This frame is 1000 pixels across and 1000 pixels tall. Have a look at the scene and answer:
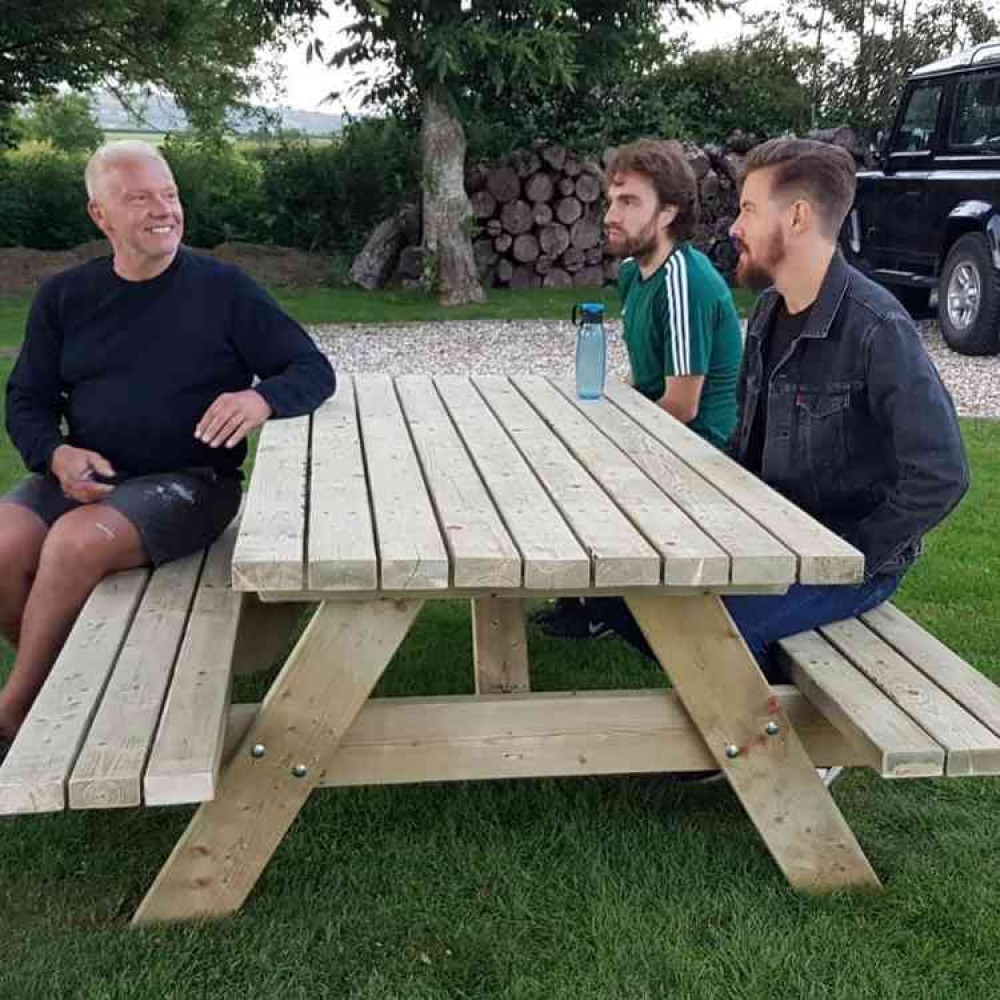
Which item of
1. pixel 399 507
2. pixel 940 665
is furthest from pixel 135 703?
pixel 940 665

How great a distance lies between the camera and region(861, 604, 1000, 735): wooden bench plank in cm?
205

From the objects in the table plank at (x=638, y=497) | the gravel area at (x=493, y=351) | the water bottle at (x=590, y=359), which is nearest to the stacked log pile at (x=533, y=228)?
the gravel area at (x=493, y=351)

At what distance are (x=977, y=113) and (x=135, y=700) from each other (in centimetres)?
812

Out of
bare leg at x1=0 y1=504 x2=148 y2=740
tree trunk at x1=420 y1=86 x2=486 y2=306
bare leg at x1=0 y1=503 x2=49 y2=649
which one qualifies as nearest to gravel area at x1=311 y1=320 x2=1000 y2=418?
tree trunk at x1=420 y1=86 x2=486 y2=306

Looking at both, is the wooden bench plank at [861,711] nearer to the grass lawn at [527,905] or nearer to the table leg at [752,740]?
the table leg at [752,740]

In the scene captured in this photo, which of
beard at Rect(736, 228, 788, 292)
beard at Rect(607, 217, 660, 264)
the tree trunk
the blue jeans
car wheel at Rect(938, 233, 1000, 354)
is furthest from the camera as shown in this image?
the tree trunk

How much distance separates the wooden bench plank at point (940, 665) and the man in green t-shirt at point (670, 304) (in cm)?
87

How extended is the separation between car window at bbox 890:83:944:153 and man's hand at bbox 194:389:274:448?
24.5ft

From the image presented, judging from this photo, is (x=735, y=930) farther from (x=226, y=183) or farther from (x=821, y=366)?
(x=226, y=183)

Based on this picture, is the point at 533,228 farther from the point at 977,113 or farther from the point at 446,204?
the point at 977,113

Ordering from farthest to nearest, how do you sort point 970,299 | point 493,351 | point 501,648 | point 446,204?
point 446,204 → point 493,351 → point 970,299 → point 501,648

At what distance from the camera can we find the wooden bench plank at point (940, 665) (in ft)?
6.73

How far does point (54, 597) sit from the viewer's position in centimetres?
241

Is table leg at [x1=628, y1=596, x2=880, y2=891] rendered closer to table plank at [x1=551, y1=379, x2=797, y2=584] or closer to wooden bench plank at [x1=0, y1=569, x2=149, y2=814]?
table plank at [x1=551, y1=379, x2=797, y2=584]
